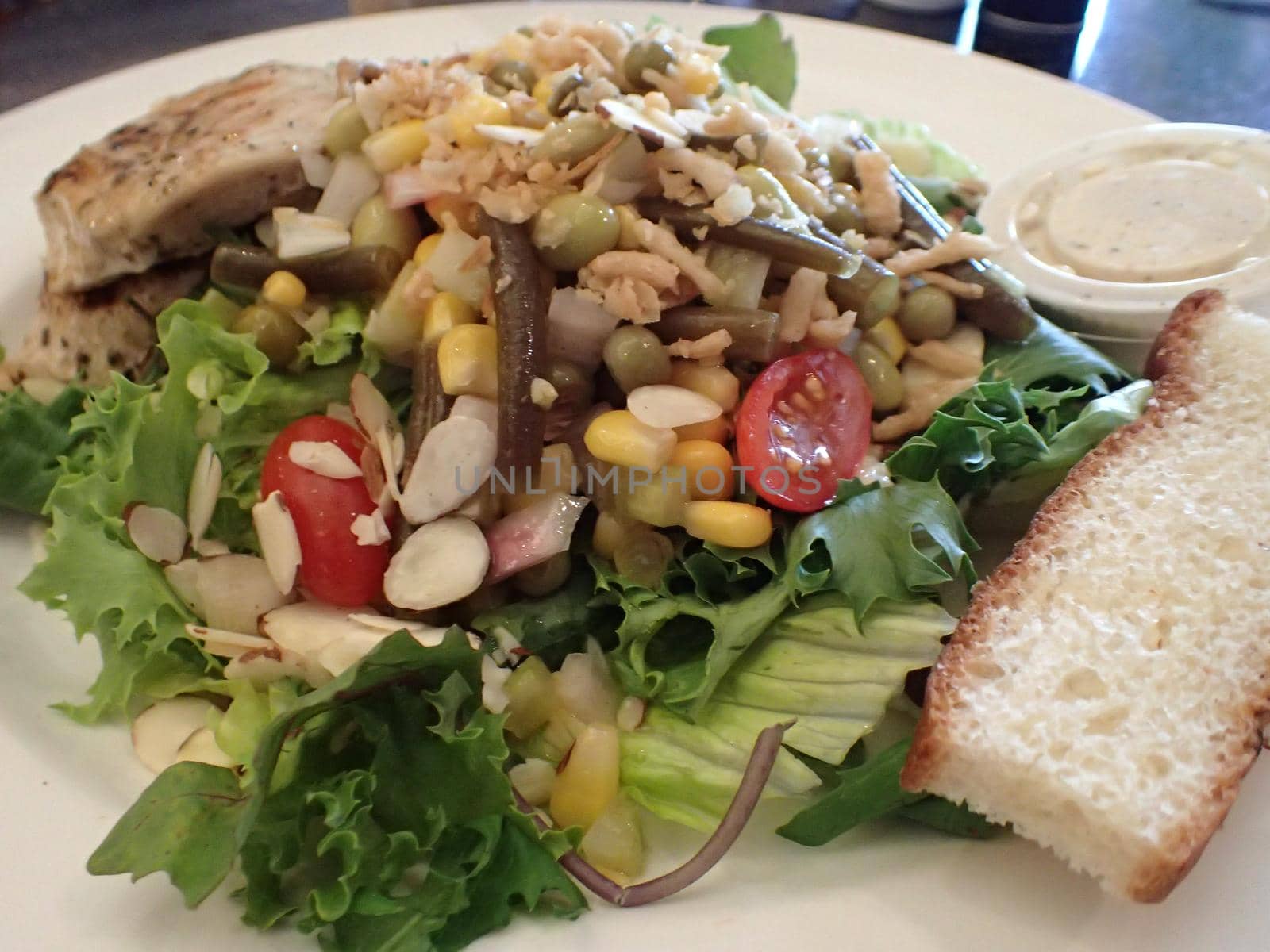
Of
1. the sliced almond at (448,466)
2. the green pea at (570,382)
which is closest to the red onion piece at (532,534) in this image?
the sliced almond at (448,466)

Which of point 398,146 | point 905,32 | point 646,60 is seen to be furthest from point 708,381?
point 905,32

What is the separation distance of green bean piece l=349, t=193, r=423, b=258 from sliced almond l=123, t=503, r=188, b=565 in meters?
1.00

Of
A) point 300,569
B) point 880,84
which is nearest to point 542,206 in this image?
point 300,569

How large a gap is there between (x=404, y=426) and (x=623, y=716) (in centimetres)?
111

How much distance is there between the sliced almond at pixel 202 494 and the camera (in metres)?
2.74

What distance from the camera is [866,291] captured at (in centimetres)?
280

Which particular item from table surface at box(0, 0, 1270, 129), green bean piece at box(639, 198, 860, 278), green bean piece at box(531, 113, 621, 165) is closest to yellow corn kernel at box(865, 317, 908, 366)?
green bean piece at box(639, 198, 860, 278)

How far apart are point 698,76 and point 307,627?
6.80 ft

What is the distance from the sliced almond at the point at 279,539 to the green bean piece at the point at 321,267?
73cm

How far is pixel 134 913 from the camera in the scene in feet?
6.41

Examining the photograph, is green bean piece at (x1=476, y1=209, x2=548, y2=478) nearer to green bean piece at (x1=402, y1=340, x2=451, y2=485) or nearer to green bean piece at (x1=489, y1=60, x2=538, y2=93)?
green bean piece at (x1=402, y1=340, x2=451, y2=485)

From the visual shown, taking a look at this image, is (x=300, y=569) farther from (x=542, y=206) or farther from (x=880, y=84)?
(x=880, y=84)

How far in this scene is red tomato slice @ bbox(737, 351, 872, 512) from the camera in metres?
2.51

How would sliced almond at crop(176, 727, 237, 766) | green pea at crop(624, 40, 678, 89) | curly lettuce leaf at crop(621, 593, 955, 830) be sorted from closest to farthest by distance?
curly lettuce leaf at crop(621, 593, 955, 830), sliced almond at crop(176, 727, 237, 766), green pea at crop(624, 40, 678, 89)
